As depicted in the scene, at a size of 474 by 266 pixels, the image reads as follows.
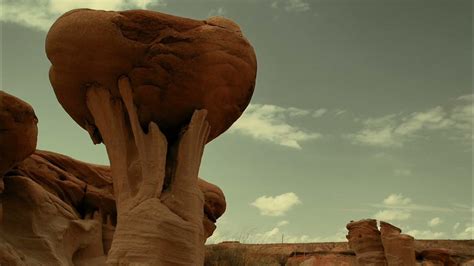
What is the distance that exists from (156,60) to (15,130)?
3110 mm

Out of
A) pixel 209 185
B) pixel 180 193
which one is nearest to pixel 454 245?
pixel 209 185

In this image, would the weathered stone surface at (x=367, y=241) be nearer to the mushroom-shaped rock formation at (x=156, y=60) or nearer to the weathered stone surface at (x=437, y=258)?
the weathered stone surface at (x=437, y=258)

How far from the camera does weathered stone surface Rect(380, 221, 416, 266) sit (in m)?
18.8

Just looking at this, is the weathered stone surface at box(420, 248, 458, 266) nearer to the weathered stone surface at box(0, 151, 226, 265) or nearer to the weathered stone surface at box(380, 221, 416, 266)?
the weathered stone surface at box(380, 221, 416, 266)

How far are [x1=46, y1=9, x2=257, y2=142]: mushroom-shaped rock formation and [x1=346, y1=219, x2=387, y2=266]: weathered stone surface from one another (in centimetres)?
1314

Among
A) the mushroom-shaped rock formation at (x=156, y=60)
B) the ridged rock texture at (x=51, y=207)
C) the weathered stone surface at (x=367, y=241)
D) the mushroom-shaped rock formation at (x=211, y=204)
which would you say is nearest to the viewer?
the mushroom-shaped rock formation at (x=156, y=60)

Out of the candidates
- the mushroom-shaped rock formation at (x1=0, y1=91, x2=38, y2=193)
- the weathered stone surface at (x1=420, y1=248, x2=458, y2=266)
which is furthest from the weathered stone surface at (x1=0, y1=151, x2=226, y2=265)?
the weathered stone surface at (x1=420, y1=248, x2=458, y2=266)

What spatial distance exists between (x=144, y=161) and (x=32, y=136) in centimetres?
290

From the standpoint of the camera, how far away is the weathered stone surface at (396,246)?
18844 millimetres

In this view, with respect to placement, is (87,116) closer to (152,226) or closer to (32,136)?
(32,136)

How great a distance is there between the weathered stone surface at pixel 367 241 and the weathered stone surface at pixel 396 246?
0.49 m

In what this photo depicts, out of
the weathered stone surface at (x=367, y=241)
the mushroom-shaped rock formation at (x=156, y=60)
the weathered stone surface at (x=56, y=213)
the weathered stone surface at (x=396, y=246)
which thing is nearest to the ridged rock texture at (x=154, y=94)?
the mushroom-shaped rock formation at (x=156, y=60)

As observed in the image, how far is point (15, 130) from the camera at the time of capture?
9148 mm

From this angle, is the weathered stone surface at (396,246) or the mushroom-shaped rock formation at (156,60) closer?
the mushroom-shaped rock formation at (156,60)
